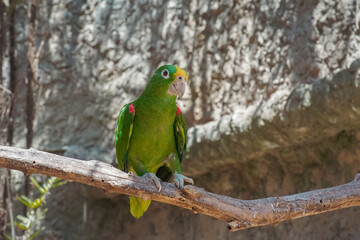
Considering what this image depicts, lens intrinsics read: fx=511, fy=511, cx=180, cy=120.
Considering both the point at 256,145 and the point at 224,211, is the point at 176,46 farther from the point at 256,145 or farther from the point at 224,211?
the point at 224,211

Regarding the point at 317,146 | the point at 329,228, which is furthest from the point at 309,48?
the point at 329,228

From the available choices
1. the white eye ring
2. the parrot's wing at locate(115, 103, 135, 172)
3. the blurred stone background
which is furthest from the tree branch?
the blurred stone background

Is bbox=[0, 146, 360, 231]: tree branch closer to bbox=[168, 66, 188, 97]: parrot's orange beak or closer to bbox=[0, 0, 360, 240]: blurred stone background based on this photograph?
bbox=[168, 66, 188, 97]: parrot's orange beak

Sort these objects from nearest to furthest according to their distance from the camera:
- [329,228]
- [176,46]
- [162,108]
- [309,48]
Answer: [162,108], [329,228], [309,48], [176,46]

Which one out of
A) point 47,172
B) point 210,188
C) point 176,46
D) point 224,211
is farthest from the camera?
point 176,46

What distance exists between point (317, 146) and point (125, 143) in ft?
5.95

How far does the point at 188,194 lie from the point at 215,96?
285cm

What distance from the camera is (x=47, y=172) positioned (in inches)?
100

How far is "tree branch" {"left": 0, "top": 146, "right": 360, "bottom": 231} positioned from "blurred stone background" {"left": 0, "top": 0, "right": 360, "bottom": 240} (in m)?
1.14

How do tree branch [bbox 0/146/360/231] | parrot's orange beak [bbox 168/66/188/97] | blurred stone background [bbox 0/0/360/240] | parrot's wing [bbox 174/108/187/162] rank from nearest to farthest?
1. tree branch [bbox 0/146/360/231]
2. parrot's orange beak [bbox 168/66/188/97]
3. parrot's wing [bbox 174/108/187/162]
4. blurred stone background [bbox 0/0/360/240]

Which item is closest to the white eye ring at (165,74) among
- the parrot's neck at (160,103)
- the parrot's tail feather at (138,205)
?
the parrot's neck at (160,103)

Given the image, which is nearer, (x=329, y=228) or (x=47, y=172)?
(x=47, y=172)

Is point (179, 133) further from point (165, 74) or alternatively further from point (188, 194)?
point (188, 194)

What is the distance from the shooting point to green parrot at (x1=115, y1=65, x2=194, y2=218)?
143 inches
